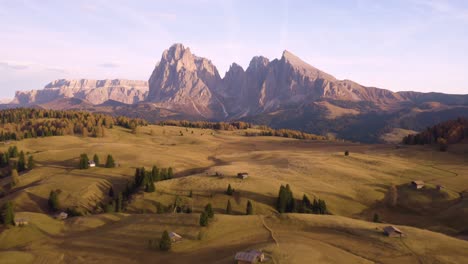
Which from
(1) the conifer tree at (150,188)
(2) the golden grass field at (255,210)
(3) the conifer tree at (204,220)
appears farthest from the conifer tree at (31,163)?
(3) the conifer tree at (204,220)

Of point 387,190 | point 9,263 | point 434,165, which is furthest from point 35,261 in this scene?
point 434,165

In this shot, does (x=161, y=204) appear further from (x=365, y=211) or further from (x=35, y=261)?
(x=365, y=211)

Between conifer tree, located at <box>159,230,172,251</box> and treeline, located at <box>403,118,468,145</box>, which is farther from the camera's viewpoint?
treeline, located at <box>403,118,468,145</box>

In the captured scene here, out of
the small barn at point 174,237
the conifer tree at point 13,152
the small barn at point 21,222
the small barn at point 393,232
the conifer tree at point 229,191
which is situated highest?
the small barn at point 393,232

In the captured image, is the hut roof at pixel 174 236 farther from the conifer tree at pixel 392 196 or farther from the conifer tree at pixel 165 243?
the conifer tree at pixel 392 196

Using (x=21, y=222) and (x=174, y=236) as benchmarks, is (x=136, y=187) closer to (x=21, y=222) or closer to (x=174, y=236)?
(x=21, y=222)

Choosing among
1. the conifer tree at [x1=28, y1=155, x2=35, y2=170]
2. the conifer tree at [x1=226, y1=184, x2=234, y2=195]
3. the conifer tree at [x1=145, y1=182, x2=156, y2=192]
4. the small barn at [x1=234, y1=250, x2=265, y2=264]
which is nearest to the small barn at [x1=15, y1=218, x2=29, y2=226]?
the conifer tree at [x1=145, y1=182, x2=156, y2=192]

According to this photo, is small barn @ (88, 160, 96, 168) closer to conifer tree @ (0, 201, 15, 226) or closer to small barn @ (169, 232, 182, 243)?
conifer tree @ (0, 201, 15, 226)
